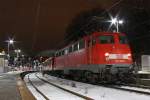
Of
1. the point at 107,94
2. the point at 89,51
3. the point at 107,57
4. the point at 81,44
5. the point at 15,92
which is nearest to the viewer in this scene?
the point at 107,94

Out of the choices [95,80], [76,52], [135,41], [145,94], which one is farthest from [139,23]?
[145,94]

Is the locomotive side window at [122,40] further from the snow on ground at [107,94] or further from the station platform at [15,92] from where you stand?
the station platform at [15,92]

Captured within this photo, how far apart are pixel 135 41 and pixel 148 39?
2.90 m

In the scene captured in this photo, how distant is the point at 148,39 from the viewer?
201 ft

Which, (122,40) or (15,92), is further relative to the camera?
(122,40)

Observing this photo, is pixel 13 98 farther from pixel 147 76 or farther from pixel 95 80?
pixel 147 76

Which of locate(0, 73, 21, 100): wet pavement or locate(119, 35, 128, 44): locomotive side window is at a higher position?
locate(119, 35, 128, 44): locomotive side window

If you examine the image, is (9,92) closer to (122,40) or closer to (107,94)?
(107,94)

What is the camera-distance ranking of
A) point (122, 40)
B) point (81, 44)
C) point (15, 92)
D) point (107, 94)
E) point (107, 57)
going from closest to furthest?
point (107, 94)
point (15, 92)
point (107, 57)
point (122, 40)
point (81, 44)

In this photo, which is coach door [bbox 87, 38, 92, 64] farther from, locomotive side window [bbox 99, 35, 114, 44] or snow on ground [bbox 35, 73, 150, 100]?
snow on ground [bbox 35, 73, 150, 100]

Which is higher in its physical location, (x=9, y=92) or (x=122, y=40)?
(x=122, y=40)

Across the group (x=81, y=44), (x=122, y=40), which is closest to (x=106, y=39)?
(x=122, y=40)

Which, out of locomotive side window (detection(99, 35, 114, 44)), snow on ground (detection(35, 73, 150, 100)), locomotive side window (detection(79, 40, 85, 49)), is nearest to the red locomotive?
locomotive side window (detection(99, 35, 114, 44))

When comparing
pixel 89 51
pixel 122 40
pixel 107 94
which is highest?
pixel 122 40
